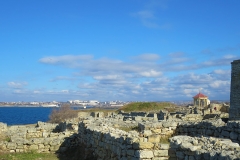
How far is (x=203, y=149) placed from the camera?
659cm

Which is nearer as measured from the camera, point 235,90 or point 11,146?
point 11,146

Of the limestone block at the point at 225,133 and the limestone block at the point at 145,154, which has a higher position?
the limestone block at the point at 225,133

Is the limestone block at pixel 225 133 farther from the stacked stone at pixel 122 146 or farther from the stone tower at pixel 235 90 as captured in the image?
the stone tower at pixel 235 90

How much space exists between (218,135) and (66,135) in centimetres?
876

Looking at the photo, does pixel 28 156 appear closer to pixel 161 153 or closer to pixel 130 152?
pixel 130 152

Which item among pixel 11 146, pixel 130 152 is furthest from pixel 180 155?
pixel 11 146

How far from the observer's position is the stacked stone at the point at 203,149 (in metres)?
5.76

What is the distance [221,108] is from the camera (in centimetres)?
3722

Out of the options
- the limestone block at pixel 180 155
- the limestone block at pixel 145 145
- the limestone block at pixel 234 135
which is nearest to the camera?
the limestone block at pixel 180 155

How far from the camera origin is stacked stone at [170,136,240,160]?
576cm

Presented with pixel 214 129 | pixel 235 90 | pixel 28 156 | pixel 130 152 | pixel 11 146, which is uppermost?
pixel 235 90

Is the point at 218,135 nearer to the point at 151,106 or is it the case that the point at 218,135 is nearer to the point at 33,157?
the point at 33,157

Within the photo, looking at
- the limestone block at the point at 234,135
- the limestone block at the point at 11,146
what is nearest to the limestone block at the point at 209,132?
the limestone block at the point at 234,135

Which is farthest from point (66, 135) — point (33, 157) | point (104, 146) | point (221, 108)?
point (221, 108)
